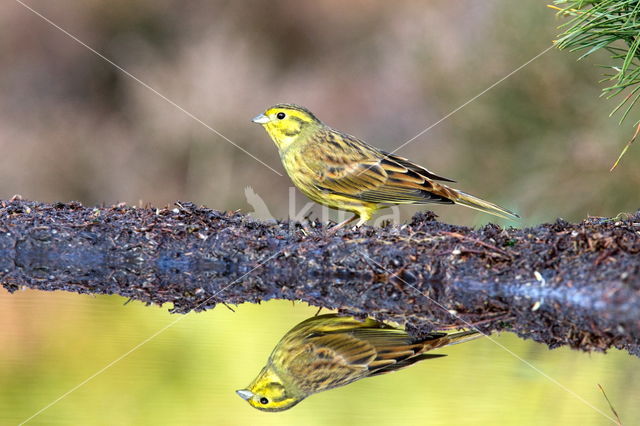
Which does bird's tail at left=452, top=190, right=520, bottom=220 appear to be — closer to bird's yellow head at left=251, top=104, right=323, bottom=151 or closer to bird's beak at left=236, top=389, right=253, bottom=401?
bird's yellow head at left=251, top=104, right=323, bottom=151

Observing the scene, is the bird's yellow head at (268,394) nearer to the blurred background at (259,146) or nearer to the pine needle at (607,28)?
the blurred background at (259,146)

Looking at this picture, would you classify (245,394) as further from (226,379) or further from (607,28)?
(607,28)

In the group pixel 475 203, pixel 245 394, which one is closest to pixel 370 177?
pixel 475 203

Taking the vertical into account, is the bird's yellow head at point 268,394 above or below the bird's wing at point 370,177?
below

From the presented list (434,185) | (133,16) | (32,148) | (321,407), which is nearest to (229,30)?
(133,16)

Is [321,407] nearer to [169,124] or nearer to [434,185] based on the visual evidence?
[434,185]

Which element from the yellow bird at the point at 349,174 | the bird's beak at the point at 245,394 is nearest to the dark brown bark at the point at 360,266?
the yellow bird at the point at 349,174
